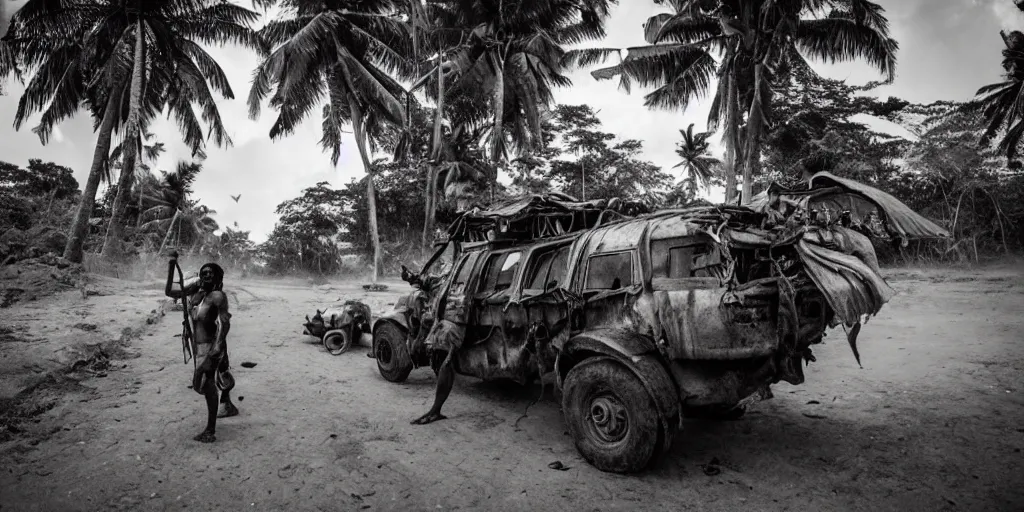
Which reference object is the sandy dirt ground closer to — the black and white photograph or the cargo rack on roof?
the black and white photograph

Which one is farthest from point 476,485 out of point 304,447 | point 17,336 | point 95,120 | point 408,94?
point 95,120

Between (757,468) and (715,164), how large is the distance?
104 feet

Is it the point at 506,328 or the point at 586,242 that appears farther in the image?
the point at 506,328

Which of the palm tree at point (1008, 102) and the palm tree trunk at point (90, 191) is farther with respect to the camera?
the palm tree at point (1008, 102)

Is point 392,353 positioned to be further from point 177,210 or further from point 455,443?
point 177,210

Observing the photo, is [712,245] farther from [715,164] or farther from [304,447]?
[715,164]

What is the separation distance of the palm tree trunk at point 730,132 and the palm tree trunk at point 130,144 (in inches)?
747

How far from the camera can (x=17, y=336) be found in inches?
250

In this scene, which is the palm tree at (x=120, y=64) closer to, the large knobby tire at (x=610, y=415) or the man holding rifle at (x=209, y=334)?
the man holding rifle at (x=209, y=334)

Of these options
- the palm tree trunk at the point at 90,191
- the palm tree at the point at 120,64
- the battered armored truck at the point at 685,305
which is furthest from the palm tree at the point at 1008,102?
the palm tree trunk at the point at 90,191

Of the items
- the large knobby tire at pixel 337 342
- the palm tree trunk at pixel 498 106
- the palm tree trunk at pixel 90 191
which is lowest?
the large knobby tire at pixel 337 342

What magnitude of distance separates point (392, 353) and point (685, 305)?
14.4 feet

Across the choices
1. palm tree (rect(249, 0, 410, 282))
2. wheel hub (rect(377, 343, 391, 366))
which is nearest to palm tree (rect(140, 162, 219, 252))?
palm tree (rect(249, 0, 410, 282))

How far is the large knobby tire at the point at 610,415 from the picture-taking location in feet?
11.2
